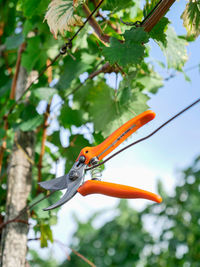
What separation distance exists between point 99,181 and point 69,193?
0.08m

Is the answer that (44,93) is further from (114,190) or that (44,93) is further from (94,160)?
(114,190)

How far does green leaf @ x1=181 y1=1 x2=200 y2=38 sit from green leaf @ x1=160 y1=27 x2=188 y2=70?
13 centimetres

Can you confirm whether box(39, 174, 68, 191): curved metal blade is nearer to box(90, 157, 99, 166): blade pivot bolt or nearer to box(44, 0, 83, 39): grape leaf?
box(90, 157, 99, 166): blade pivot bolt

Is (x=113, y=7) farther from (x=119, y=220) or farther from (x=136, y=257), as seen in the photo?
(x=119, y=220)

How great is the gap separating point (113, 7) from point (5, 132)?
511mm

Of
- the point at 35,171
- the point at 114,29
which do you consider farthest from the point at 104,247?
the point at 114,29

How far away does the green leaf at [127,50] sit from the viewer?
65 centimetres

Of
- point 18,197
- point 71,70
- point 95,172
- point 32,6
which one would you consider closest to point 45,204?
point 18,197


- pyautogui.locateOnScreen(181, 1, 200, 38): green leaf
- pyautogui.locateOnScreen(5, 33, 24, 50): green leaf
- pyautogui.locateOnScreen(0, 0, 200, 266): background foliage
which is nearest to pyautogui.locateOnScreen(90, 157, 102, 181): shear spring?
pyautogui.locateOnScreen(0, 0, 200, 266): background foliage

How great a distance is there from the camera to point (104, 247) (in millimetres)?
4582

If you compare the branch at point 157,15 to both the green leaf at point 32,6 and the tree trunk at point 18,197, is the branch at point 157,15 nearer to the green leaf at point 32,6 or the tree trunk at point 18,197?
the green leaf at point 32,6

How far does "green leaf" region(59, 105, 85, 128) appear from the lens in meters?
1.00

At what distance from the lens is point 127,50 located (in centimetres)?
66

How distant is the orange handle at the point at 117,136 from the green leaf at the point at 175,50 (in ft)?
0.93
